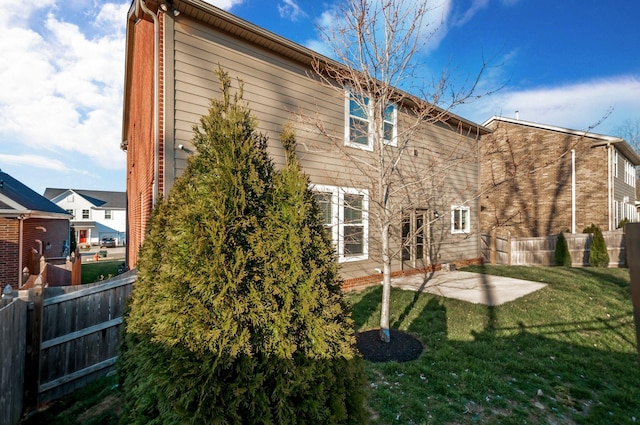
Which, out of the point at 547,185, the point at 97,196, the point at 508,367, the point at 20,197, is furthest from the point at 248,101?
the point at 97,196

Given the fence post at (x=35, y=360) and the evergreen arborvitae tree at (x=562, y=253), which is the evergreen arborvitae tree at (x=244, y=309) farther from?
the evergreen arborvitae tree at (x=562, y=253)

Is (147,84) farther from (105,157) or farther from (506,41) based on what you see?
(105,157)

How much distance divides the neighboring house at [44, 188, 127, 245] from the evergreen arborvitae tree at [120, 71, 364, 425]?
45282 mm

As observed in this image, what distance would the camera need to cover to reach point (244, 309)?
74.2 inches

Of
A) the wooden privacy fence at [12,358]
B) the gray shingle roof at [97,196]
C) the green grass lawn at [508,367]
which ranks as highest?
the gray shingle roof at [97,196]

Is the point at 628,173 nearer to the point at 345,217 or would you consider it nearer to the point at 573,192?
the point at 573,192

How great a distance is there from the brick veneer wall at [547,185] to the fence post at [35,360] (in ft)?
49.5

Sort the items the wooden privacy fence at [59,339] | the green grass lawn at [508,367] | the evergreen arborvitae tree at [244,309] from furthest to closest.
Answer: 1. the wooden privacy fence at [59,339]
2. the green grass lawn at [508,367]
3. the evergreen arborvitae tree at [244,309]

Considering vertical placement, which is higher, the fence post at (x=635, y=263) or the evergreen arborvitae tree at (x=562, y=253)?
the fence post at (x=635, y=263)

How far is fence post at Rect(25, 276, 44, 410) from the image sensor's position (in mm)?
3621

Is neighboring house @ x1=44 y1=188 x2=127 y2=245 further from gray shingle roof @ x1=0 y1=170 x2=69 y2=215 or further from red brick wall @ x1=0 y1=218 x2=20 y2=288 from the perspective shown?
red brick wall @ x1=0 y1=218 x2=20 y2=288

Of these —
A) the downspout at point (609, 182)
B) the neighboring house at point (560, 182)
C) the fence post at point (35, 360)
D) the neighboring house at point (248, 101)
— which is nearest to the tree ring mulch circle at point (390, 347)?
the neighboring house at point (248, 101)

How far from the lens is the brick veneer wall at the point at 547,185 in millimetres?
14297

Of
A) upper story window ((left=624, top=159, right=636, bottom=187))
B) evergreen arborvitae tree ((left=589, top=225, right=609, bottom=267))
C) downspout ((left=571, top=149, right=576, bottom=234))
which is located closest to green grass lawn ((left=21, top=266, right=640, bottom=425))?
evergreen arborvitae tree ((left=589, top=225, right=609, bottom=267))
